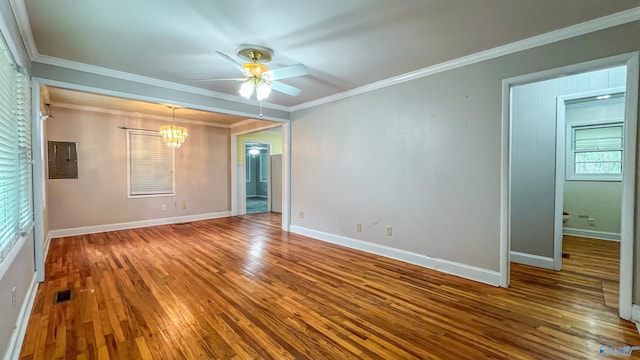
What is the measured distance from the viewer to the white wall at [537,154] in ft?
11.4

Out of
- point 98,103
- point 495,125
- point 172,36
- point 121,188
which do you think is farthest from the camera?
point 121,188

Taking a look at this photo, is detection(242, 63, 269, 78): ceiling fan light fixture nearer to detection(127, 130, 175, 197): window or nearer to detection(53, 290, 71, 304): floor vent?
detection(53, 290, 71, 304): floor vent

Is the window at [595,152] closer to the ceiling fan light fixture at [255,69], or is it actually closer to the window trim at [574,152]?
the window trim at [574,152]

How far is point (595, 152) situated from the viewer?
5277 millimetres

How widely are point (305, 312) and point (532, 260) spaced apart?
317 centimetres

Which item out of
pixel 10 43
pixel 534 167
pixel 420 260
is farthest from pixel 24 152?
pixel 534 167

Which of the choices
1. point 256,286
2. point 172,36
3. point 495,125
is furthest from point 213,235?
point 495,125

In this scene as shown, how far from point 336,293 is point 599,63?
3.18 meters

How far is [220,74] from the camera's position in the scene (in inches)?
142

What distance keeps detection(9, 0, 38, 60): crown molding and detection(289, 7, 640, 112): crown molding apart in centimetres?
360

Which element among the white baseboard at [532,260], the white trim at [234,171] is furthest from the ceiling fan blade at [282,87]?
the white trim at [234,171]

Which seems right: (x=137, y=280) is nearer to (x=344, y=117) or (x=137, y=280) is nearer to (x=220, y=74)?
(x=220, y=74)

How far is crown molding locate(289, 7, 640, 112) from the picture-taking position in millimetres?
2275

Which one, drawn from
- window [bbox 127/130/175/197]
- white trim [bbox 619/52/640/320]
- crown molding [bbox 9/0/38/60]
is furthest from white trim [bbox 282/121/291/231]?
white trim [bbox 619/52/640/320]
